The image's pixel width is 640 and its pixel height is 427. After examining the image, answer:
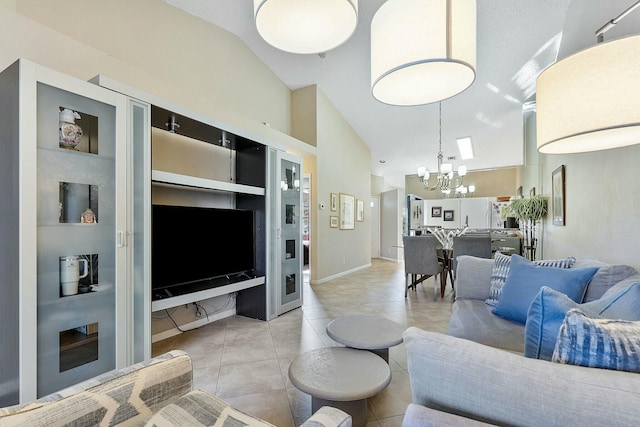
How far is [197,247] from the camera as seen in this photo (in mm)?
2955

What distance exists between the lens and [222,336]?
304 cm

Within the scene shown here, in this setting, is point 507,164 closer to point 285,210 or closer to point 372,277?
point 372,277

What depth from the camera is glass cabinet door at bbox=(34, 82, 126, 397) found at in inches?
68.6

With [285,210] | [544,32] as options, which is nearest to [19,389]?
[285,210]

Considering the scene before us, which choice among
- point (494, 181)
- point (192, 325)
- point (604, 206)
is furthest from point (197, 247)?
point (494, 181)

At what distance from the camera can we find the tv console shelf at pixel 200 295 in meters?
2.45

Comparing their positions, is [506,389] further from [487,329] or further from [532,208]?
[532,208]

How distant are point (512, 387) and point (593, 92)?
1015mm

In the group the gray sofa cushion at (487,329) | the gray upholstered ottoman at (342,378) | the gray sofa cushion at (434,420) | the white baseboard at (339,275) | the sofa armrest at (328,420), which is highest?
the gray sofa cushion at (434,420)

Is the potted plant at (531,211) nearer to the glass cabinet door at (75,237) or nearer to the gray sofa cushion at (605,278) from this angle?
the gray sofa cushion at (605,278)

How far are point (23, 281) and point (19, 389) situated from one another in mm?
593

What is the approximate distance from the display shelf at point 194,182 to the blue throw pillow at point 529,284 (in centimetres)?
259

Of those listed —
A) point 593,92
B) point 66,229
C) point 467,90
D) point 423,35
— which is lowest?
point 66,229

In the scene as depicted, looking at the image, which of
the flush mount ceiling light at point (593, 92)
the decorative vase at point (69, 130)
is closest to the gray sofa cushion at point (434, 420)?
the flush mount ceiling light at point (593, 92)
